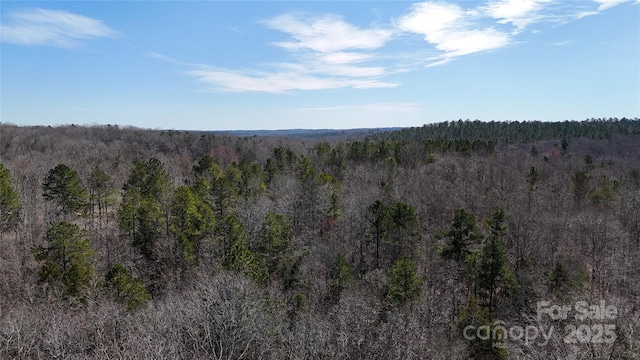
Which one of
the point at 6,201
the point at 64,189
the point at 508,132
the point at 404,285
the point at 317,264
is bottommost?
the point at 317,264

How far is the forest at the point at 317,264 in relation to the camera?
16.4 meters

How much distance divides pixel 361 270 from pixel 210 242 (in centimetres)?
1522

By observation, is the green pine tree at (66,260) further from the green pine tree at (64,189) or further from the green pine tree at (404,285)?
the green pine tree at (404,285)

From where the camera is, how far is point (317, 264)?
34125 millimetres

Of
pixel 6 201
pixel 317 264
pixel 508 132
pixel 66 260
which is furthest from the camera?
pixel 508 132

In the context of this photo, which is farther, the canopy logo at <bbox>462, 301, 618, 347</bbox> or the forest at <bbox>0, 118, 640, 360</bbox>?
the forest at <bbox>0, 118, 640, 360</bbox>

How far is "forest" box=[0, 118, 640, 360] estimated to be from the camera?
16359 millimetres

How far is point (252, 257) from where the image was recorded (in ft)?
90.8

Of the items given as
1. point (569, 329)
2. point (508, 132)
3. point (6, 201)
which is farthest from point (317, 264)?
point (508, 132)

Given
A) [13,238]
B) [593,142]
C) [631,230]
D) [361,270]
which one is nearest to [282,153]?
[361,270]

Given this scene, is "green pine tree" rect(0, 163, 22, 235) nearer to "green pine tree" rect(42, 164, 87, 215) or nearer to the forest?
the forest

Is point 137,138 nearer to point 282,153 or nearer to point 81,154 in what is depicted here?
point 81,154

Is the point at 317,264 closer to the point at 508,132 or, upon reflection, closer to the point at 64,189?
the point at 64,189

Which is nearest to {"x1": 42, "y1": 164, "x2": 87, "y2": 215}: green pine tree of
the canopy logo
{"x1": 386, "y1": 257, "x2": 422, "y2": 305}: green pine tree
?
{"x1": 386, "y1": 257, "x2": 422, "y2": 305}: green pine tree
